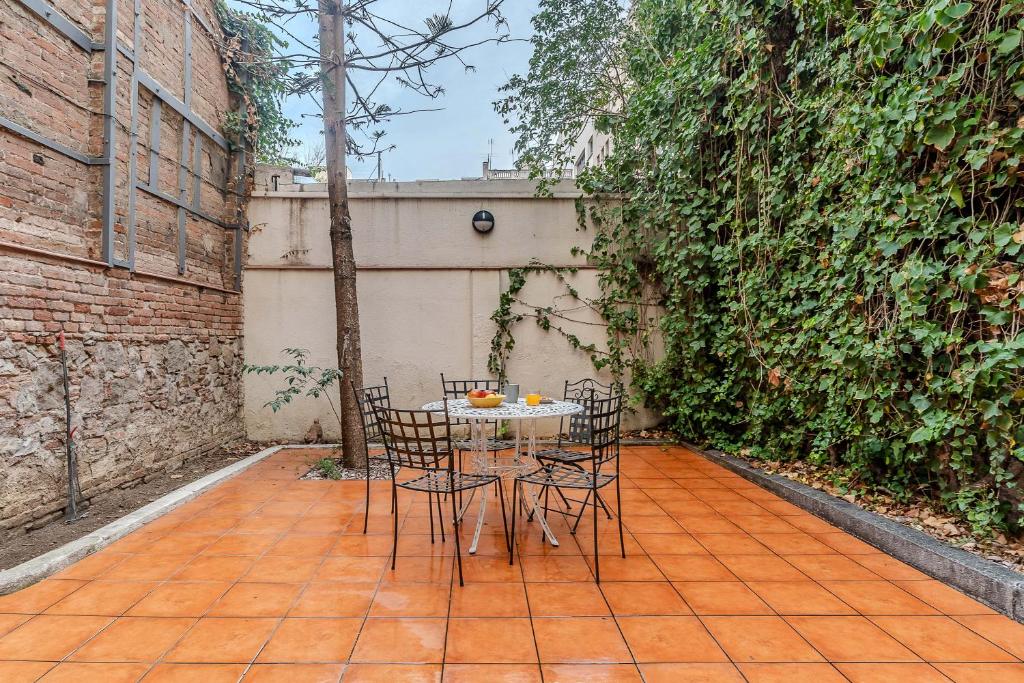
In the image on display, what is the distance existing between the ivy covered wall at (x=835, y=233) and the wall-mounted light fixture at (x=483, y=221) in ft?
3.70

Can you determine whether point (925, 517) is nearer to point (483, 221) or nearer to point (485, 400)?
point (485, 400)

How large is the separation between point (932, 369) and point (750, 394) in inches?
75.4

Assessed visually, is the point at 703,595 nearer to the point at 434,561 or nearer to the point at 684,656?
the point at 684,656

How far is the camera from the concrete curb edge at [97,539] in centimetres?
234

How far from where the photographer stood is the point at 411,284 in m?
Result: 5.54

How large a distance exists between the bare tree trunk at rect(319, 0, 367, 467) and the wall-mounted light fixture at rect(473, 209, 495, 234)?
4.95 feet

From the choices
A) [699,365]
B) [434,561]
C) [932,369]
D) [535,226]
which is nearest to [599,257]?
[535,226]

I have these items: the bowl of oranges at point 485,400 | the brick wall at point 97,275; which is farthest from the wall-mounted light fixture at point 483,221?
the bowl of oranges at point 485,400

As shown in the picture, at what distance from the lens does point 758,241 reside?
4117mm

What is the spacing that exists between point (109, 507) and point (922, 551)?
4.76m

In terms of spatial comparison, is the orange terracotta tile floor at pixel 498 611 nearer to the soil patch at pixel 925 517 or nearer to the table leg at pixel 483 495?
the table leg at pixel 483 495

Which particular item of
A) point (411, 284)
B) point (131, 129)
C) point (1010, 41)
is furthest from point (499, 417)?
point (131, 129)

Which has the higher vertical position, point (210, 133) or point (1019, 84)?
point (210, 133)

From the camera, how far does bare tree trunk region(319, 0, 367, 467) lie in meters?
4.43
